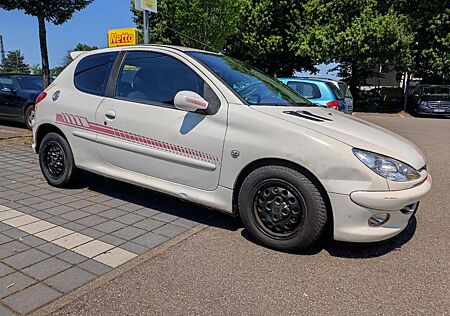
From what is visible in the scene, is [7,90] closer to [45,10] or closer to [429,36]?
[45,10]

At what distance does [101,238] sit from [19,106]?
24.8ft

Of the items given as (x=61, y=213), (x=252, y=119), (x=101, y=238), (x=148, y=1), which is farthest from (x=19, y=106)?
(x=252, y=119)

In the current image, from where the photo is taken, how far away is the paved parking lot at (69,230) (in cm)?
260

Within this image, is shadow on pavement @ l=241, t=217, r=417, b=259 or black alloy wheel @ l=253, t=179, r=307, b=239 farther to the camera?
shadow on pavement @ l=241, t=217, r=417, b=259

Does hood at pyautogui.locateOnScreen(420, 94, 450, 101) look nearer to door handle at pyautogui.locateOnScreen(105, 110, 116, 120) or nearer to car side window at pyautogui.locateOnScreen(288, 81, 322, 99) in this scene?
car side window at pyautogui.locateOnScreen(288, 81, 322, 99)

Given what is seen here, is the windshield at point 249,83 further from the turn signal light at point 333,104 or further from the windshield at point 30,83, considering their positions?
the windshield at point 30,83

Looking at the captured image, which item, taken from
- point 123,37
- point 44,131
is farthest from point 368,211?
point 123,37

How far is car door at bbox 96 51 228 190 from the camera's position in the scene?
3318 mm

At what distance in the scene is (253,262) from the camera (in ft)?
9.74

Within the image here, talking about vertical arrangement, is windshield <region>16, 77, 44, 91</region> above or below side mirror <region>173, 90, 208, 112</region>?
above

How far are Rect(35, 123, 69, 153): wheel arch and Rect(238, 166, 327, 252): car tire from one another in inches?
99.6

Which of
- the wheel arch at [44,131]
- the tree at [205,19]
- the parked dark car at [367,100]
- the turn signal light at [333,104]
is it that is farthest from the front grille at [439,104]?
the wheel arch at [44,131]

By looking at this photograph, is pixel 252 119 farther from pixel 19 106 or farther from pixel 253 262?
pixel 19 106

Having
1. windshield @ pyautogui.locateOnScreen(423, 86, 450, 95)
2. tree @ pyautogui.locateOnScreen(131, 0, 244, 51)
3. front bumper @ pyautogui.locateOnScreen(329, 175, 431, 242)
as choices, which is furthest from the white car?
windshield @ pyautogui.locateOnScreen(423, 86, 450, 95)
